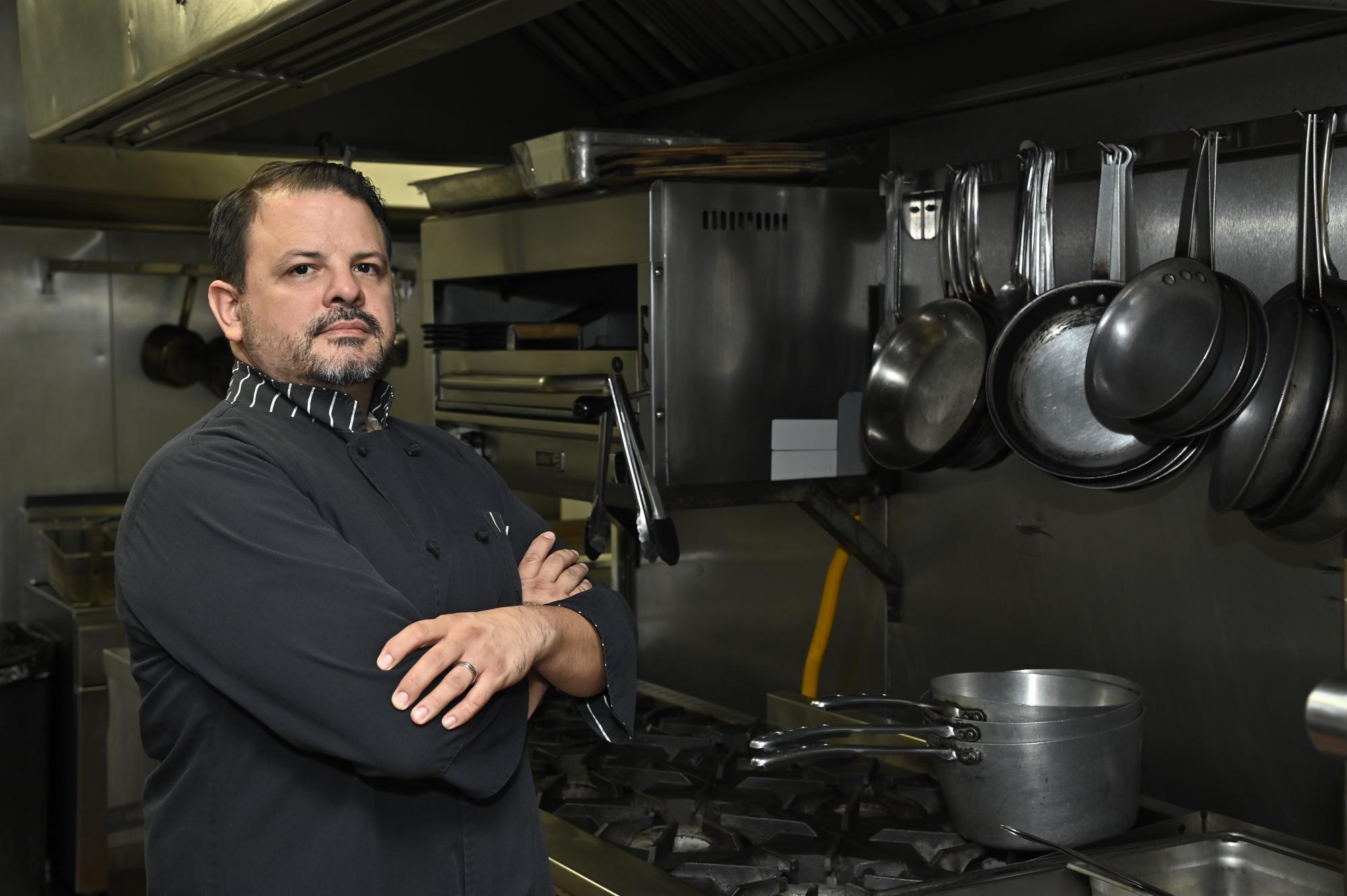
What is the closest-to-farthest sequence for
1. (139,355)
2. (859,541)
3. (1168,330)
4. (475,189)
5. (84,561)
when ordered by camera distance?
(1168,330) → (859,541) → (475,189) → (84,561) → (139,355)

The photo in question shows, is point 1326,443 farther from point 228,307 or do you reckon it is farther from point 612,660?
point 228,307

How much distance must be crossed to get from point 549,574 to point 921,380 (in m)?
0.64

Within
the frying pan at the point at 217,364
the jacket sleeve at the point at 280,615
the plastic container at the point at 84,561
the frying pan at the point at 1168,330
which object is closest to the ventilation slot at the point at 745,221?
the frying pan at the point at 1168,330

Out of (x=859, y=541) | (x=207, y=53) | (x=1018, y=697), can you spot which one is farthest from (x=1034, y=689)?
(x=207, y=53)

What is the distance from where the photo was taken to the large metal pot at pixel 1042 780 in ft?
4.64

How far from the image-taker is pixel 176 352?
351 cm

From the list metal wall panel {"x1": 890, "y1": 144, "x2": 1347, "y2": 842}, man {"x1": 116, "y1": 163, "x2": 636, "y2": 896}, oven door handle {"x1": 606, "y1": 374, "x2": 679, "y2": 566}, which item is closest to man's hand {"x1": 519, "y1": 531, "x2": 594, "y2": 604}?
man {"x1": 116, "y1": 163, "x2": 636, "y2": 896}

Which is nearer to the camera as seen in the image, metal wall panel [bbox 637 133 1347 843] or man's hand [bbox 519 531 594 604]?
man's hand [bbox 519 531 594 604]

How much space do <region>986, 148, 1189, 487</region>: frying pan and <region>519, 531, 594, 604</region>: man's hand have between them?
56cm

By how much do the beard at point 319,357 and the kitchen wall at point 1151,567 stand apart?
36.0 inches

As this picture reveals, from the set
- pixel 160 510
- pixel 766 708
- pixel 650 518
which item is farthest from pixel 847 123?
pixel 160 510

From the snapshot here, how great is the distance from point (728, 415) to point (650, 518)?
0.73ft

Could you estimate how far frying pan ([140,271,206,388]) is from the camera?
3506 mm

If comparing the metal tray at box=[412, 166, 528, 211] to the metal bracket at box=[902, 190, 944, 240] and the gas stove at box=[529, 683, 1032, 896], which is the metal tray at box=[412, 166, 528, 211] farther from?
the gas stove at box=[529, 683, 1032, 896]
